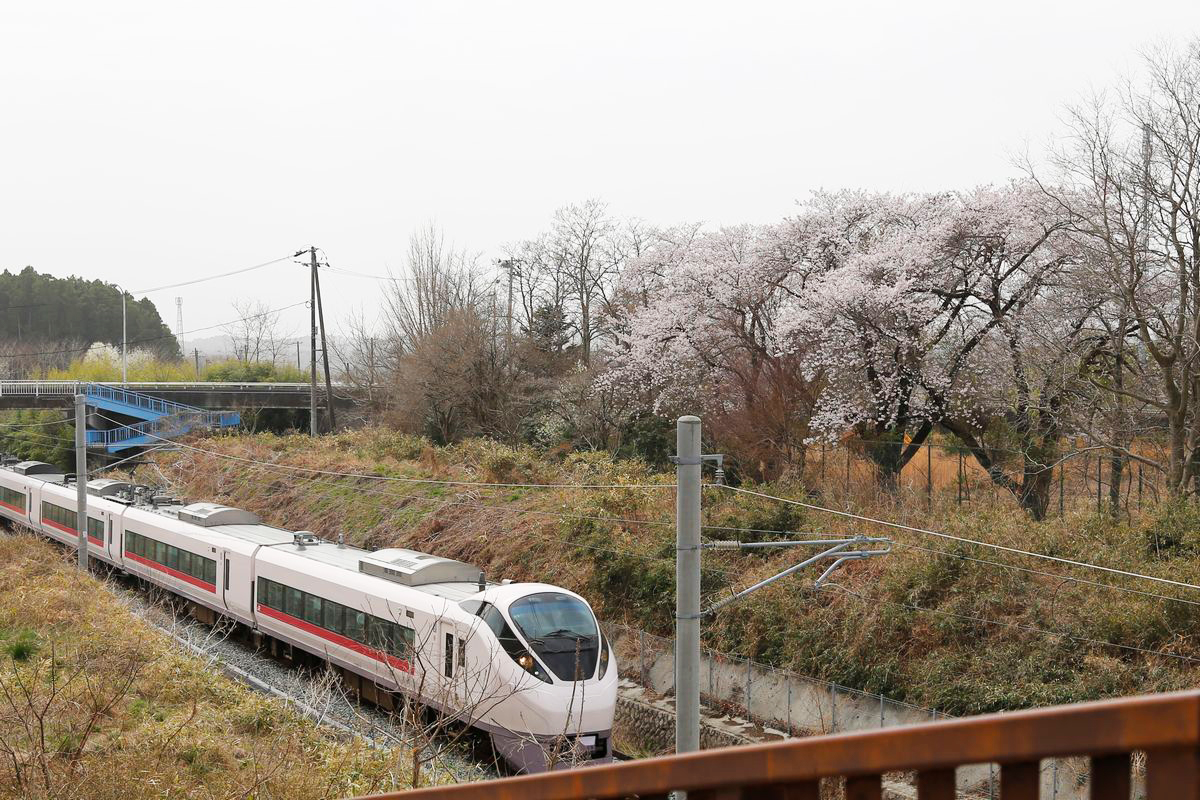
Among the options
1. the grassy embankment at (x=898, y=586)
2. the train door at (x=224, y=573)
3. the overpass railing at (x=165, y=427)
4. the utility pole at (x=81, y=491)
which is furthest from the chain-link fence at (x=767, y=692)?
the overpass railing at (x=165, y=427)

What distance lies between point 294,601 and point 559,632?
6.30 m

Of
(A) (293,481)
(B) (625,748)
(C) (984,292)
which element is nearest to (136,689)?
(B) (625,748)

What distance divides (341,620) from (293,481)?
19517mm

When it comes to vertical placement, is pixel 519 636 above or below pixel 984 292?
below

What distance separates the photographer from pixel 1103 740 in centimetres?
121

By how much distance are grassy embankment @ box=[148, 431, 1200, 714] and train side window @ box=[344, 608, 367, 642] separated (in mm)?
4679

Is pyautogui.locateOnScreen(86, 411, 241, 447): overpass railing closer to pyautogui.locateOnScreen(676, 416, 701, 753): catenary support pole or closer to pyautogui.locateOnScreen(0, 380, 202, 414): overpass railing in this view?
pyautogui.locateOnScreen(0, 380, 202, 414): overpass railing

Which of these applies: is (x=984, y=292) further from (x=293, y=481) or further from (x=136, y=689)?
(x=293, y=481)

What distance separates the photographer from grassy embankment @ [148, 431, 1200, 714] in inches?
545

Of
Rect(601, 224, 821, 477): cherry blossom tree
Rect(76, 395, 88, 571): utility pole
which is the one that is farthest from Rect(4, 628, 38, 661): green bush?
Rect(601, 224, 821, 477): cherry blossom tree

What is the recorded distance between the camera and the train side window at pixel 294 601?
55.6 ft

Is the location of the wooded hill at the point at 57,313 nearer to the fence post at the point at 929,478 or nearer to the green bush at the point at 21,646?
the green bush at the point at 21,646

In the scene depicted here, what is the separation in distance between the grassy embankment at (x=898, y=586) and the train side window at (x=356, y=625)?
468 cm

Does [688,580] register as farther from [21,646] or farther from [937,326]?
[937,326]
